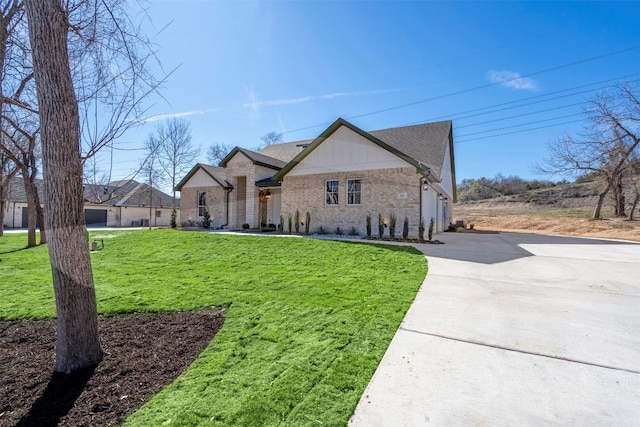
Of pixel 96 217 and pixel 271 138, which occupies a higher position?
pixel 271 138

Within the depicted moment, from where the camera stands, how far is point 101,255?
9.69m

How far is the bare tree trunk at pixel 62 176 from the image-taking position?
2.77 metres

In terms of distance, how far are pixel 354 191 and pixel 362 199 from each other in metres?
0.58

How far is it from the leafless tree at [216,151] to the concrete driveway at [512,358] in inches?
1594

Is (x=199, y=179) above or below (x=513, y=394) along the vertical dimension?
above

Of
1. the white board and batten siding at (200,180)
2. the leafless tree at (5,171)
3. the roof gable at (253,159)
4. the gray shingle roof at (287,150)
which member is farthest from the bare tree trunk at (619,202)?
the leafless tree at (5,171)

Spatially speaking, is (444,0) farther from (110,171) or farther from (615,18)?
(110,171)

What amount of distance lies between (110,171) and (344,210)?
10997 mm

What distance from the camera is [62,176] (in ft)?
9.21

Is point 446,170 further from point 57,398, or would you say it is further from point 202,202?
point 57,398

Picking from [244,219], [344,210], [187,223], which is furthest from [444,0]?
[187,223]

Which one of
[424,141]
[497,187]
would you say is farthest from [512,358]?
[497,187]

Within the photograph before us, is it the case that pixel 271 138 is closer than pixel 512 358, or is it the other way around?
pixel 512 358

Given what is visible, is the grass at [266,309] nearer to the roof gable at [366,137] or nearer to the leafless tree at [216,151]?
the roof gable at [366,137]
